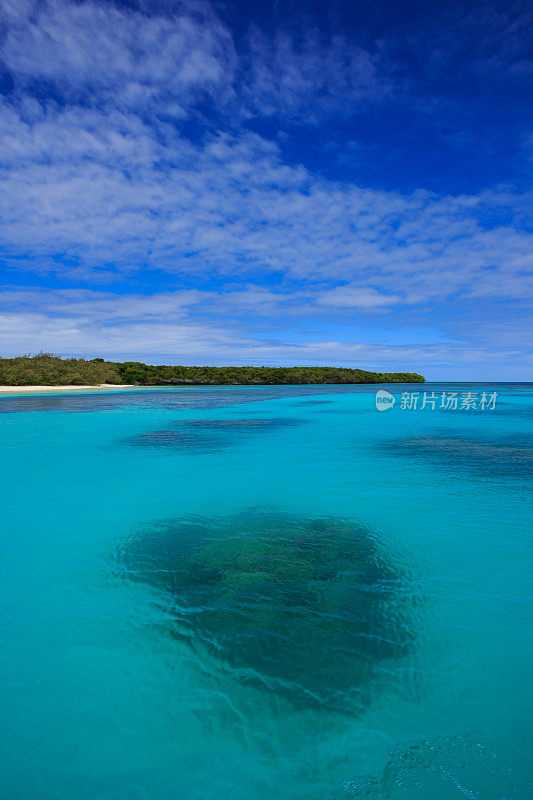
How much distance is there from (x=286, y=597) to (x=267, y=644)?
2.83 ft

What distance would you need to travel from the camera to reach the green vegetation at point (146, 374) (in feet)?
203

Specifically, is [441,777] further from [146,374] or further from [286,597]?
[146,374]

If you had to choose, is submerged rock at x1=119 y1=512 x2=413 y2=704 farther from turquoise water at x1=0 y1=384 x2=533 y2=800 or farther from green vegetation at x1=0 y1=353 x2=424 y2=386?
green vegetation at x1=0 y1=353 x2=424 y2=386

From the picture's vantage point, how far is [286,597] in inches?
185

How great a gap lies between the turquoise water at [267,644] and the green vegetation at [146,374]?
60829 millimetres

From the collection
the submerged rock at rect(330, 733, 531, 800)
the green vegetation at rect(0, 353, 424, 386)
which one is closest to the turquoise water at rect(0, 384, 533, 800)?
the submerged rock at rect(330, 733, 531, 800)

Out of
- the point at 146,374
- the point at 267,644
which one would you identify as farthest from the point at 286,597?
the point at 146,374

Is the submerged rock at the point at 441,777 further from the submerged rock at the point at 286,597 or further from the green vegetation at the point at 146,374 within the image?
the green vegetation at the point at 146,374

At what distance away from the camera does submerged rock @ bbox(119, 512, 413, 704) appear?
143 inches

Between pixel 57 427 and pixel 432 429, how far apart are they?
20.9 meters

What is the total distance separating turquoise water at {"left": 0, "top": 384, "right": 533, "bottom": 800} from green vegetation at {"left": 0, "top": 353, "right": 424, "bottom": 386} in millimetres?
60829

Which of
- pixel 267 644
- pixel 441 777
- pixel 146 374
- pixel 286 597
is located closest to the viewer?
pixel 441 777

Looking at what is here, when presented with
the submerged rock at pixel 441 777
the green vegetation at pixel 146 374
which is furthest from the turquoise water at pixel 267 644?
the green vegetation at pixel 146 374

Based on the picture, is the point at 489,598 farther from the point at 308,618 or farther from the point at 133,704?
the point at 133,704
